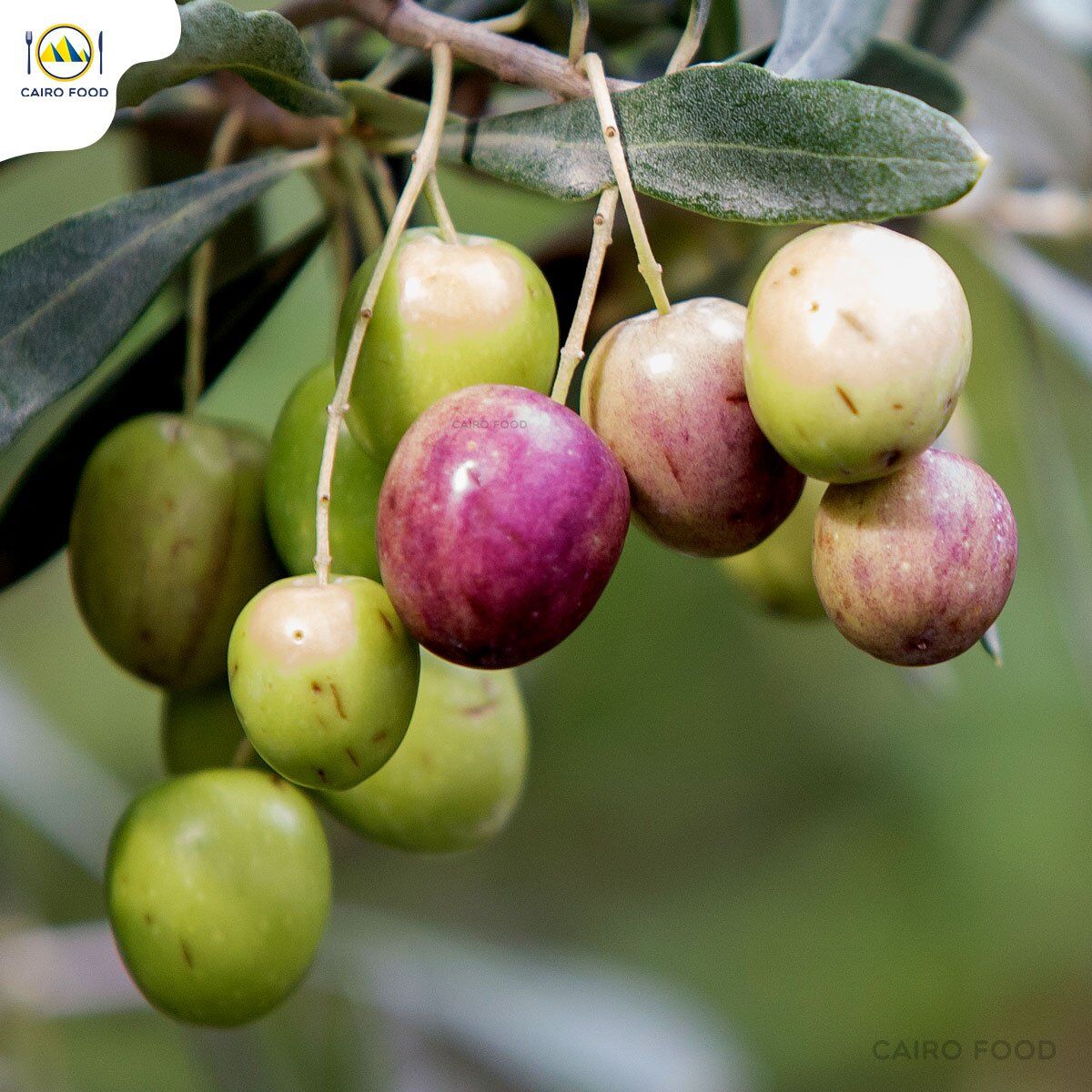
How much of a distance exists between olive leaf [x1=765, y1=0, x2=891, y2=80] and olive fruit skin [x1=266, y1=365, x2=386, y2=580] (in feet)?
0.86

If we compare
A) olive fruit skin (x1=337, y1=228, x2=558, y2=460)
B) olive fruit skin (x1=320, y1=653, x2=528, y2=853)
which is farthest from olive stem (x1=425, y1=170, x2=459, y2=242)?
olive fruit skin (x1=320, y1=653, x2=528, y2=853)

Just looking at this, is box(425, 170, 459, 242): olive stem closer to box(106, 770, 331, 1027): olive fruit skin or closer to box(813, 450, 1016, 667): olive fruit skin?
box(813, 450, 1016, 667): olive fruit skin

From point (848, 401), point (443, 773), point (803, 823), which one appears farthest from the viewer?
point (803, 823)

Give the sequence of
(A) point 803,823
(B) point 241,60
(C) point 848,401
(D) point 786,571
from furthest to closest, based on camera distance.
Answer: (A) point 803,823 < (D) point 786,571 < (B) point 241,60 < (C) point 848,401

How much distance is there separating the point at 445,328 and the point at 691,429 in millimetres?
98

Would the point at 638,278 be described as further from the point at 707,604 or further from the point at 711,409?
the point at 707,604

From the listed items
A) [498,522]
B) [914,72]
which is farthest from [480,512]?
[914,72]

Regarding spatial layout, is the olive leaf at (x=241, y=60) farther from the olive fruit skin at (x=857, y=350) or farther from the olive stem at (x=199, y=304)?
the olive fruit skin at (x=857, y=350)

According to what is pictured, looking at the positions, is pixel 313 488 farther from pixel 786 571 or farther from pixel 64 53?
pixel 786 571

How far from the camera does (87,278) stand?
518 millimetres

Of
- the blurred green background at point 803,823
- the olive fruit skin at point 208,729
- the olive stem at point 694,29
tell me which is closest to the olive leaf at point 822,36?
the olive stem at point 694,29

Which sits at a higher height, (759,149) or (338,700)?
(759,149)

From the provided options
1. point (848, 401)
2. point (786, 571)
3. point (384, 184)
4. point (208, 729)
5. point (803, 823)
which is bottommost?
point (803, 823)

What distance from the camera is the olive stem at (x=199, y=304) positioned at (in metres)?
0.61
